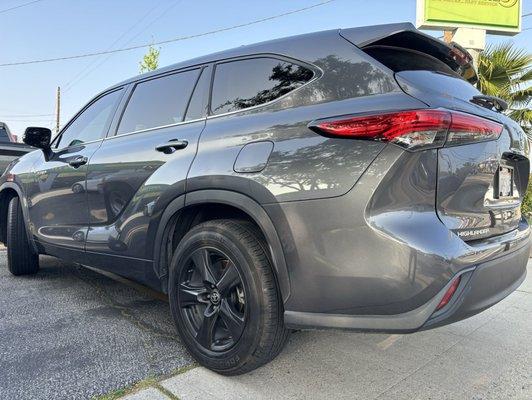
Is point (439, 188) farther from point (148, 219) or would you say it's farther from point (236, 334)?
point (148, 219)

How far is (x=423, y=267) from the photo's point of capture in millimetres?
1963

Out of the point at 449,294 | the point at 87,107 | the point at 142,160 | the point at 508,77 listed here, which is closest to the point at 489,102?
the point at 449,294

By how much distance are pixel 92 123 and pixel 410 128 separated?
113 inches

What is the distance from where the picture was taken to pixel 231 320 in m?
2.49

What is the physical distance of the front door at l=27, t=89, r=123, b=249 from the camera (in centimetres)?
364

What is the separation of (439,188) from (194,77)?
1.77 meters

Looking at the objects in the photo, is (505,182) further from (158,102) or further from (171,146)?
(158,102)

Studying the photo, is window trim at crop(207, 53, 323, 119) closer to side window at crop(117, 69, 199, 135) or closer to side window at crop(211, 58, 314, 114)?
side window at crop(211, 58, 314, 114)

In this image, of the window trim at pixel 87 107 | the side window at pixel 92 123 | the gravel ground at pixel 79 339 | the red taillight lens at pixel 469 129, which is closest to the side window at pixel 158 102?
the window trim at pixel 87 107

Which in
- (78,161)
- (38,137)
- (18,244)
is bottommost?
A: (18,244)

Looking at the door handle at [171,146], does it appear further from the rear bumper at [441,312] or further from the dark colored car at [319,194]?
the rear bumper at [441,312]

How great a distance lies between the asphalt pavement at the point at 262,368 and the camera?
97.3 inches

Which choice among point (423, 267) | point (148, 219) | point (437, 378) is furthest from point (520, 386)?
point (148, 219)

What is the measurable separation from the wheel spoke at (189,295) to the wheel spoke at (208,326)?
0.28 ft
